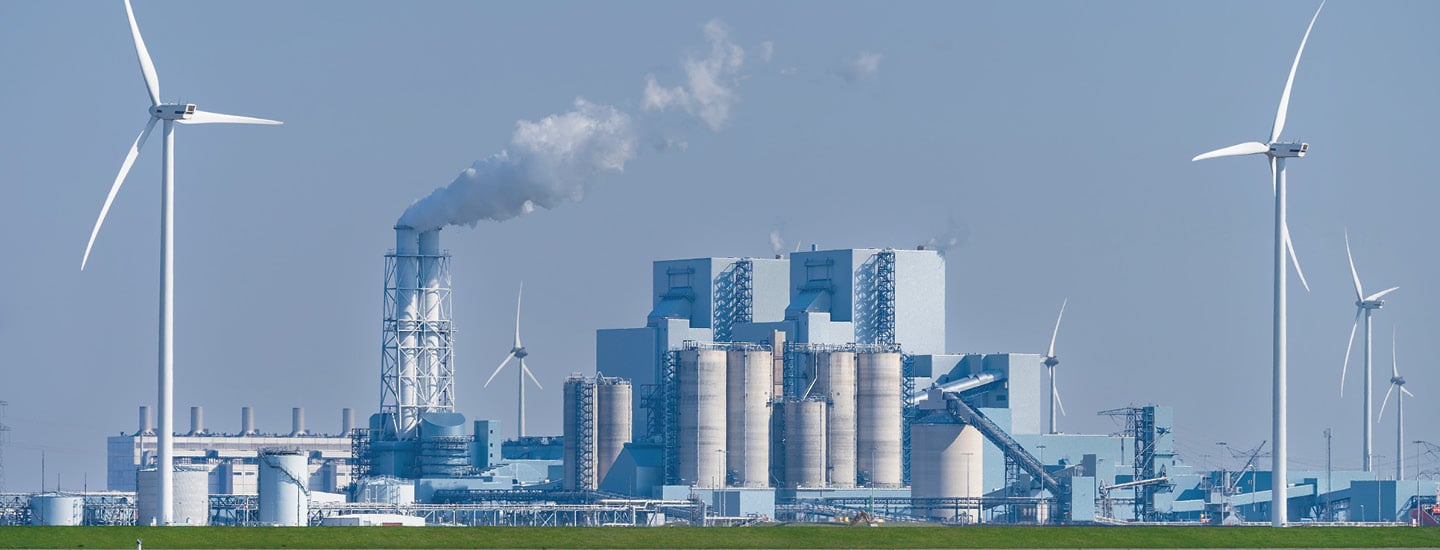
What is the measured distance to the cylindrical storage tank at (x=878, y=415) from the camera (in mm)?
142625

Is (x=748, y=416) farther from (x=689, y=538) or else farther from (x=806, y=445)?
(x=689, y=538)

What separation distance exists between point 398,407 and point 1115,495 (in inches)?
1741

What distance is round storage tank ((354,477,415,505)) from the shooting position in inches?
5315

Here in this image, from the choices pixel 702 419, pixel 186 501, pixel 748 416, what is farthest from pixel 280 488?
pixel 748 416

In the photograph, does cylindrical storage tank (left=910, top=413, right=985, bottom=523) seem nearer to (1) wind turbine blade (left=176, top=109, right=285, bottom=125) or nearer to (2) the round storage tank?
(2) the round storage tank

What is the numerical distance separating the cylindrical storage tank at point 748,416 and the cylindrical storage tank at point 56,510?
3965cm

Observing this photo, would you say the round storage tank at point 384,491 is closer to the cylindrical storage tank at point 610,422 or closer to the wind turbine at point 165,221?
the cylindrical storage tank at point 610,422

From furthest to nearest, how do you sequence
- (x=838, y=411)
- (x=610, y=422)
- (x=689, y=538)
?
(x=610, y=422)
(x=838, y=411)
(x=689, y=538)

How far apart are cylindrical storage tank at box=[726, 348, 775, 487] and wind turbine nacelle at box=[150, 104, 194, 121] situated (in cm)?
6597

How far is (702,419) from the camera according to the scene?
13875 centimetres

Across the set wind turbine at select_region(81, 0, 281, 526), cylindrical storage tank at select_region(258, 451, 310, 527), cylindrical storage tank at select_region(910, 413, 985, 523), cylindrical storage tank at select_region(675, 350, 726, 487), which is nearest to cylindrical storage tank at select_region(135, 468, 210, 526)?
cylindrical storage tank at select_region(258, 451, 310, 527)

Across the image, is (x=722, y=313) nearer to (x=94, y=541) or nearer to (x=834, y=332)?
(x=834, y=332)

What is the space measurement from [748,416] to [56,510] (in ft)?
146

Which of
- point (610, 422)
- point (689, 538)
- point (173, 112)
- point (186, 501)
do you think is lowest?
point (186, 501)
